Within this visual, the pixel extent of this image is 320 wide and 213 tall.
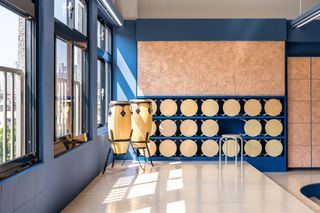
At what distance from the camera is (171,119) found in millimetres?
8898

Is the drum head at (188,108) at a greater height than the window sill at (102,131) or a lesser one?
greater

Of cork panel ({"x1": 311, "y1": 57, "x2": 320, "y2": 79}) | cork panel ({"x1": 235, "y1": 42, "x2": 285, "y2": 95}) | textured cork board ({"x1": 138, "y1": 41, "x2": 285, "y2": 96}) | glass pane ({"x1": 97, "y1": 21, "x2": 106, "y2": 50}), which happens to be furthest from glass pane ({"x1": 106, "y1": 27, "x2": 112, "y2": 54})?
cork panel ({"x1": 311, "y1": 57, "x2": 320, "y2": 79})

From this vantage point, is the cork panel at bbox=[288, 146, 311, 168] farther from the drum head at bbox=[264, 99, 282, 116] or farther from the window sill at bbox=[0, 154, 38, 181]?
the window sill at bbox=[0, 154, 38, 181]

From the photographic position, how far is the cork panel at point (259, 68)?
28.8 ft

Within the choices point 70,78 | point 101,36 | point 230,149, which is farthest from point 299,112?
point 70,78

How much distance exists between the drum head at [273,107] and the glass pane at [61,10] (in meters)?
4.83

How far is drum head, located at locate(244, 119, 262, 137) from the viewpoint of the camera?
8.82 m

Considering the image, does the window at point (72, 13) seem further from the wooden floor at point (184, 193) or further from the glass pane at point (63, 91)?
the wooden floor at point (184, 193)

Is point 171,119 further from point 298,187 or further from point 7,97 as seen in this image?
point 7,97

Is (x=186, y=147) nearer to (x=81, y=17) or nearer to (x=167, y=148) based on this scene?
(x=167, y=148)

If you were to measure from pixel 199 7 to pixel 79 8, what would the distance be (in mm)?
3875

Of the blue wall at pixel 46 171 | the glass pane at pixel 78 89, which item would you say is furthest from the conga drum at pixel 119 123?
the blue wall at pixel 46 171

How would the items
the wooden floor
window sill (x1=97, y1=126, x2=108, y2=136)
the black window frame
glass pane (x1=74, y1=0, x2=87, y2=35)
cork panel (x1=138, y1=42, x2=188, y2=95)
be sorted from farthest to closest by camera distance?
cork panel (x1=138, y1=42, x2=188, y2=95), the black window frame, window sill (x1=97, y1=126, x2=108, y2=136), glass pane (x1=74, y1=0, x2=87, y2=35), the wooden floor

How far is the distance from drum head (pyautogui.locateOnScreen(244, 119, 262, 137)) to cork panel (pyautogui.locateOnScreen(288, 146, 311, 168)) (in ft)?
2.49
